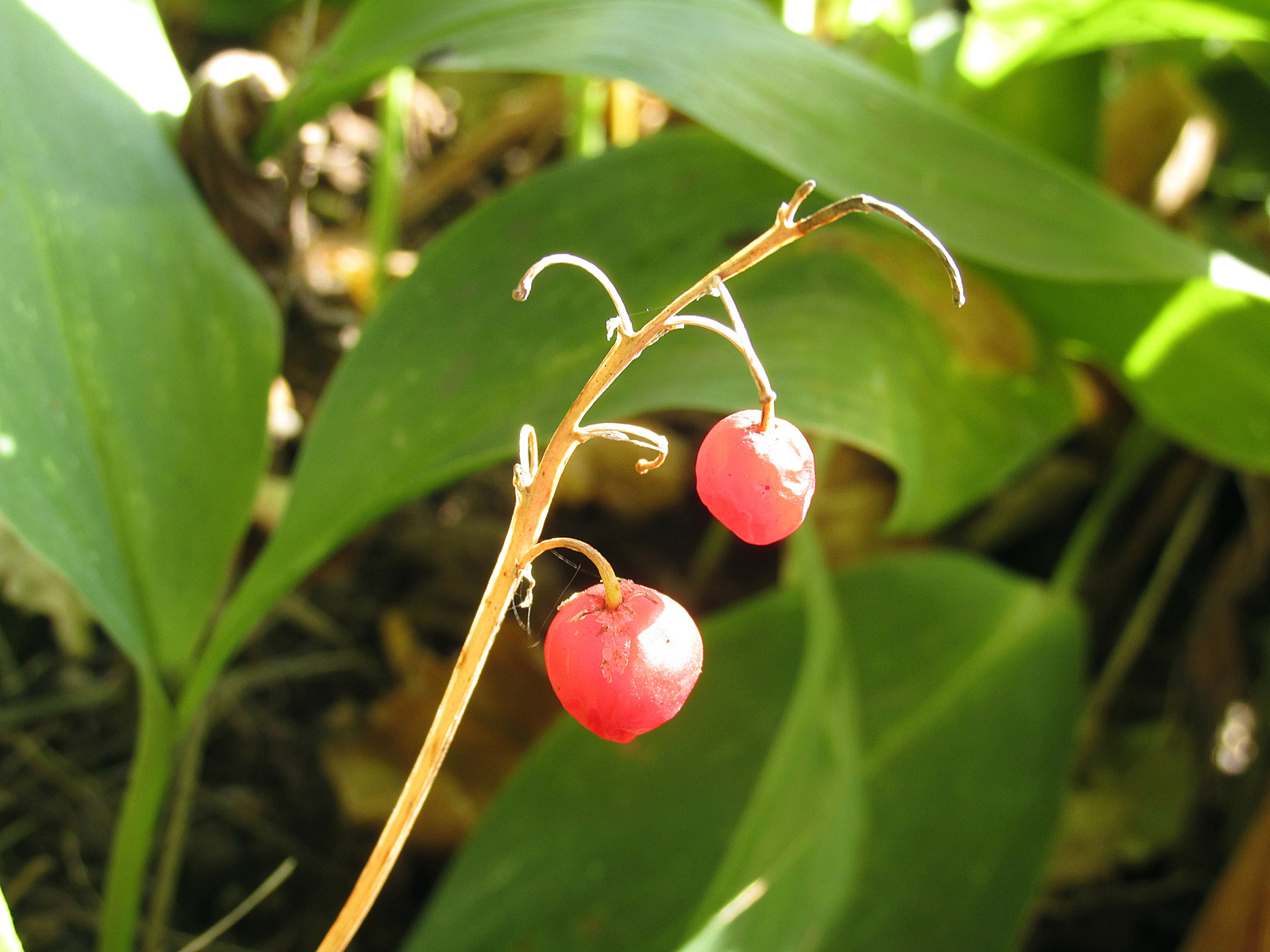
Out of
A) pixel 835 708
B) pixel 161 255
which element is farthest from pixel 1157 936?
pixel 161 255

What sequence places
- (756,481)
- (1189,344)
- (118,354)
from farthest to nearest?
(1189,344) < (118,354) < (756,481)

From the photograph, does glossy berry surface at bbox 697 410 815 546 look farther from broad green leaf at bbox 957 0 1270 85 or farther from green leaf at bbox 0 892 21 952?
broad green leaf at bbox 957 0 1270 85

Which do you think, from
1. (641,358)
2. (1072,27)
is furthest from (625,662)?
(1072,27)

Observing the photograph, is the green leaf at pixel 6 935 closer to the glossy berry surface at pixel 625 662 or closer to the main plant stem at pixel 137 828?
the glossy berry surface at pixel 625 662

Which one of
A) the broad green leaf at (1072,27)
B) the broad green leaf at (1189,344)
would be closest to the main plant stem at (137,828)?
the broad green leaf at (1189,344)

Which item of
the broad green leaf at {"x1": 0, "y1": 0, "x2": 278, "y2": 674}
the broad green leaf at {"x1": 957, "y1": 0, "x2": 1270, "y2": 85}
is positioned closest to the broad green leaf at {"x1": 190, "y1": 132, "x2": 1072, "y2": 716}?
the broad green leaf at {"x1": 0, "y1": 0, "x2": 278, "y2": 674}

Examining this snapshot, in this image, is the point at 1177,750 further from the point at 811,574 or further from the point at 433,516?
the point at 433,516

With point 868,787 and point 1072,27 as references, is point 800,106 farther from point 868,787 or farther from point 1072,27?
point 868,787
